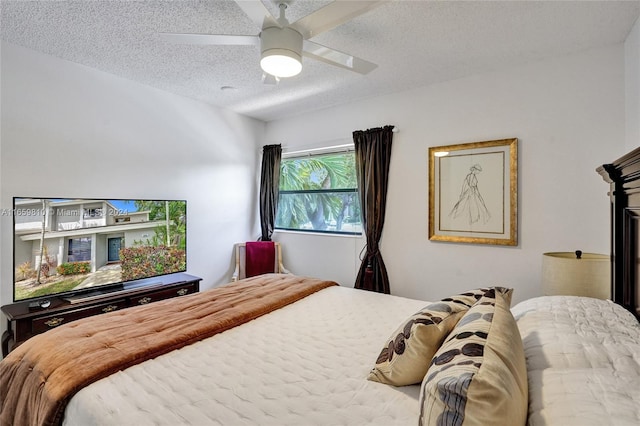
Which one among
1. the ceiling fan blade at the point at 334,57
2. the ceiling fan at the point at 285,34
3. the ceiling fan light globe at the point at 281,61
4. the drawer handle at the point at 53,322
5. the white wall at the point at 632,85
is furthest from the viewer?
the drawer handle at the point at 53,322

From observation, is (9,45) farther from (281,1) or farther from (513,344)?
(513,344)

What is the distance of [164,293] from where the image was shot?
300 cm

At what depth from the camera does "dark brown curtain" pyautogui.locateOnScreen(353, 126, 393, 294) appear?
341 centimetres

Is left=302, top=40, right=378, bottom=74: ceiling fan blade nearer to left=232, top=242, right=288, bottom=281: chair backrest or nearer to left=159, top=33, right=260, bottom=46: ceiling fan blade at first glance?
left=159, top=33, right=260, bottom=46: ceiling fan blade

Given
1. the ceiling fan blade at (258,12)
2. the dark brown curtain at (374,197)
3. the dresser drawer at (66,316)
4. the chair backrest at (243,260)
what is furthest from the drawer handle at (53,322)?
the dark brown curtain at (374,197)

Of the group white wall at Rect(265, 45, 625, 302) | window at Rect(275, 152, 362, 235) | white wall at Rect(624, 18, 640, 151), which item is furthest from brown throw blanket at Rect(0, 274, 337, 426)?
white wall at Rect(624, 18, 640, 151)

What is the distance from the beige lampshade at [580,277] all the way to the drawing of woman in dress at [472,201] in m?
0.83

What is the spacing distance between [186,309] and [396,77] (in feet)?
8.77

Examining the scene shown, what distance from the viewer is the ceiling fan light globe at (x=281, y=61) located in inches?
66.6

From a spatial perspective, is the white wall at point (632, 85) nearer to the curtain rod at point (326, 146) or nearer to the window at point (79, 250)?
the curtain rod at point (326, 146)

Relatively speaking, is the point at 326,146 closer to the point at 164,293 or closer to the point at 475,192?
the point at 475,192

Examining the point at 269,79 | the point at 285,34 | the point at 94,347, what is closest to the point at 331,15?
the point at 285,34

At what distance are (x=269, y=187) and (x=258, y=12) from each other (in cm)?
289

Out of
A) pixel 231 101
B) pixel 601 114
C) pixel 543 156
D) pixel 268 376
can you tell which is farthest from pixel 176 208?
pixel 601 114
